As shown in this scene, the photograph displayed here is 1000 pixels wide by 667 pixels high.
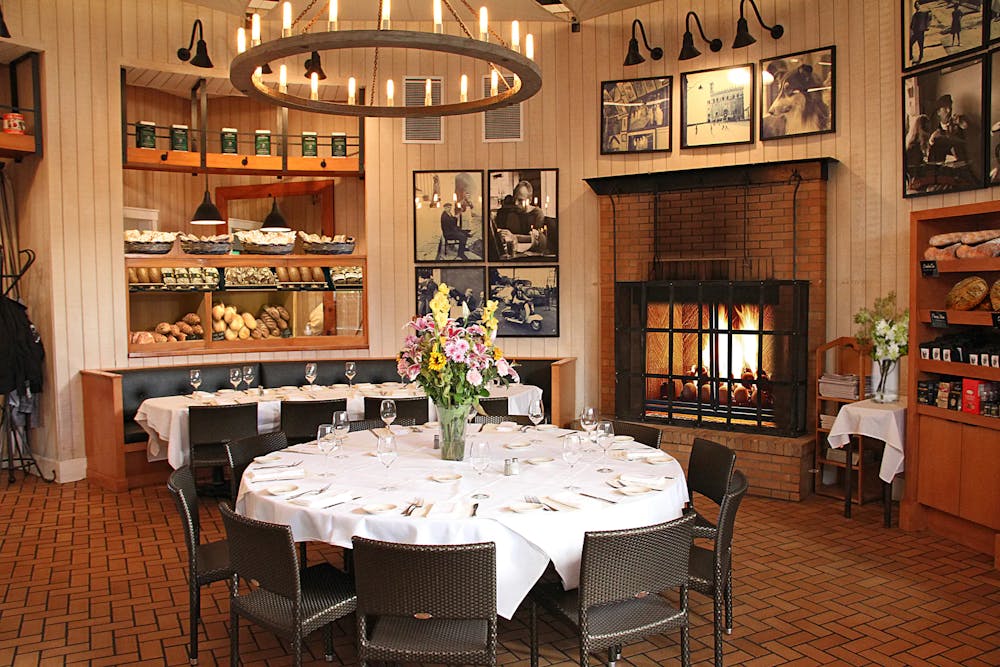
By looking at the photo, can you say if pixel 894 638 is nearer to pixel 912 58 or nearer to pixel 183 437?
pixel 912 58

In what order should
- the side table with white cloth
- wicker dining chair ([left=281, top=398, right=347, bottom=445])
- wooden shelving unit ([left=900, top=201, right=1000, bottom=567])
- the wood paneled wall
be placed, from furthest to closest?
the wood paneled wall < wicker dining chair ([left=281, top=398, right=347, bottom=445]) < the side table with white cloth < wooden shelving unit ([left=900, top=201, right=1000, bottom=567])

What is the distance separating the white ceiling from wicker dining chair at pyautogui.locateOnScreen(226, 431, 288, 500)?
4.83 meters

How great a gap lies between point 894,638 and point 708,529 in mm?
987

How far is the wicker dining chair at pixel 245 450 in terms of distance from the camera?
438 centimetres

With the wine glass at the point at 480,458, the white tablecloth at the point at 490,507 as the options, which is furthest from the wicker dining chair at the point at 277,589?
the wine glass at the point at 480,458

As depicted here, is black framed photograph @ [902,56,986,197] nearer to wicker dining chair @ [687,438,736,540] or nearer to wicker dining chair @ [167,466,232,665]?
wicker dining chair @ [687,438,736,540]

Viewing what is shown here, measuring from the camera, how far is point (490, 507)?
3.30 m

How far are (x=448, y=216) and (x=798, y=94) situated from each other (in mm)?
3458

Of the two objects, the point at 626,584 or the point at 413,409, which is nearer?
the point at 626,584

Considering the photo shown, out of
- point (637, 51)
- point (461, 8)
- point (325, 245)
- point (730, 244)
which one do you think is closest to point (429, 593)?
point (730, 244)

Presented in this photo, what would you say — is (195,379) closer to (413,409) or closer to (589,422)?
(413,409)

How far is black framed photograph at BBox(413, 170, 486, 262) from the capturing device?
8.40 meters

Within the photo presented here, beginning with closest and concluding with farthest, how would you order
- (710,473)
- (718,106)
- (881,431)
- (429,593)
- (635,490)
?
(429,593) < (635,490) < (710,473) < (881,431) < (718,106)

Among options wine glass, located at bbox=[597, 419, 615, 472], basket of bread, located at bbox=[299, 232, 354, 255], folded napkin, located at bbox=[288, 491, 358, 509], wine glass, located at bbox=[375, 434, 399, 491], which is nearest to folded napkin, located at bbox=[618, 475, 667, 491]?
wine glass, located at bbox=[597, 419, 615, 472]
